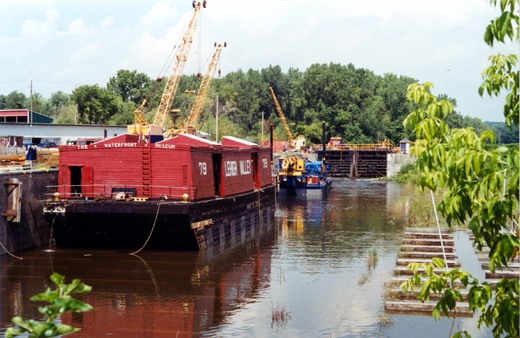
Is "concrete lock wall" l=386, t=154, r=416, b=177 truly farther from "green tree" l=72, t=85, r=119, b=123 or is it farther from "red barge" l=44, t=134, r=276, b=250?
"red barge" l=44, t=134, r=276, b=250

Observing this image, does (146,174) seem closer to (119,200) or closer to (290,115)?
(119,200)

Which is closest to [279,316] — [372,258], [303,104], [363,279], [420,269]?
[363,279]

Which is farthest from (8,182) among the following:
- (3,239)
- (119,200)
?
(119,200)

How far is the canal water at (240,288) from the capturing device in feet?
56.5

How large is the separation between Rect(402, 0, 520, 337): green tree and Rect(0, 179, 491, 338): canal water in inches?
389

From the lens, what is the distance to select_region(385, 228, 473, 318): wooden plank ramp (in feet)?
58.4

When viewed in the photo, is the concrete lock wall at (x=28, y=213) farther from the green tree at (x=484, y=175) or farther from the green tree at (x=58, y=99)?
the green tree at (x=58, y=99)

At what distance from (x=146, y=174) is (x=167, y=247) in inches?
138

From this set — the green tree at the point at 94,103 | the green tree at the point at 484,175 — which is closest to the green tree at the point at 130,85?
the green tree at the point at 94,103

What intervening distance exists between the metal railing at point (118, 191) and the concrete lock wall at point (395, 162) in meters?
61.9

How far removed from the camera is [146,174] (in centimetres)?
2786

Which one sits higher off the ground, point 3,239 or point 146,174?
point 146,174

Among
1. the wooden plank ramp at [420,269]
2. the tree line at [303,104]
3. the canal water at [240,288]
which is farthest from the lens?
the tree line at [303,104]

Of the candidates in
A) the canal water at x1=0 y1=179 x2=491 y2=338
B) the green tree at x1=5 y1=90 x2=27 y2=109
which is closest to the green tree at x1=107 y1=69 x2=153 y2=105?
the green tree at x1=5 y1=90 x2=27 y2=109
